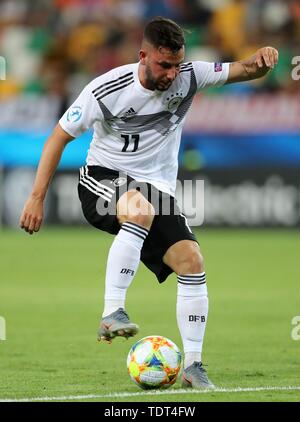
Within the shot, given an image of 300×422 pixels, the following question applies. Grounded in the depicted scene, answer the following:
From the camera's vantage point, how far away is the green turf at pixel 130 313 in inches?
263

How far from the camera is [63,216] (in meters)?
19.2

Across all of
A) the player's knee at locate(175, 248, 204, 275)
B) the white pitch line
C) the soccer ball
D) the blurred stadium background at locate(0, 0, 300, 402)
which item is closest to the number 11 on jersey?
the player's knee at locate(175, 248, 204, 275)

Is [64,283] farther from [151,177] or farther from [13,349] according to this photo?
[151,177]

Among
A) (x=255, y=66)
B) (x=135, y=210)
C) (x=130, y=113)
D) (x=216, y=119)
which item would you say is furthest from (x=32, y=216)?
(x=216, y=119)

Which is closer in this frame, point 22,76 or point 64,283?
point 64,283

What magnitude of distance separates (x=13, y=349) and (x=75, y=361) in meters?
0.79

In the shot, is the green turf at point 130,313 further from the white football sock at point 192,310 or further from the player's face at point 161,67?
the player's face at point 161,67

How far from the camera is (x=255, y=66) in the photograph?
6824mm

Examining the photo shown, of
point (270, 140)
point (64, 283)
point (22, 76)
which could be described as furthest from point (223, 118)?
point (64, 283)

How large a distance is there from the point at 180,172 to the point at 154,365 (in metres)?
12.2

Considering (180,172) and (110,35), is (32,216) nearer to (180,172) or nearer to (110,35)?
(180,172)

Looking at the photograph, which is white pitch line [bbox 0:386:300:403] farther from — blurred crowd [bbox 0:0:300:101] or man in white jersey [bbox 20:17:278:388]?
blurred crowd [bbox 0:0:300:101]

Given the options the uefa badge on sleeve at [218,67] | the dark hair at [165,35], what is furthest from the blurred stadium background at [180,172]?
the dark hair at [165,35]

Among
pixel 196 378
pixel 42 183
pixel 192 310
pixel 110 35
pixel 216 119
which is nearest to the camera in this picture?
pixel 196 378
